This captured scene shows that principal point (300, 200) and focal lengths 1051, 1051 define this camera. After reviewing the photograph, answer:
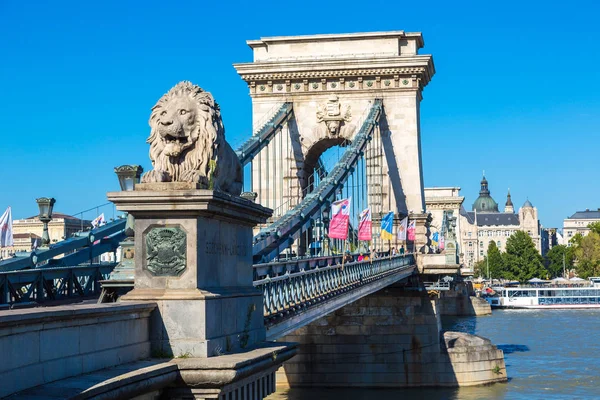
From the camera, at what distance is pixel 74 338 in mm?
7758

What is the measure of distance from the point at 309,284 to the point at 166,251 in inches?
414

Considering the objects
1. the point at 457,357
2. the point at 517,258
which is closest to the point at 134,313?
the point at 457,357

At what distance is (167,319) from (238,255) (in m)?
1.64

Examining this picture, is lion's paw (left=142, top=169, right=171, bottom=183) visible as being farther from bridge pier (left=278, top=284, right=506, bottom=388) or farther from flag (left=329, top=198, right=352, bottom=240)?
bridge pier (left=278, top=284, right=506, bottom=388)

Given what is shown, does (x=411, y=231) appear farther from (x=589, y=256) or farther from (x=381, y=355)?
(x=589, y=256)

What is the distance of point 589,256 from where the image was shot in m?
142

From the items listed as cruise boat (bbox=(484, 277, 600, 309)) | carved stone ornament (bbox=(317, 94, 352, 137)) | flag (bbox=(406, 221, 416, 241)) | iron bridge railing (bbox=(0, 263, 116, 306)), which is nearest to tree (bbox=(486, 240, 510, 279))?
cruise boat (bbox=(484, 277, 600, 309))

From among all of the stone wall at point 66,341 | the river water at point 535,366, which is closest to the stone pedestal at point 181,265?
the stone wall at point 66,341

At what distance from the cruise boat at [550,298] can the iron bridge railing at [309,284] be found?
75038 millimetres

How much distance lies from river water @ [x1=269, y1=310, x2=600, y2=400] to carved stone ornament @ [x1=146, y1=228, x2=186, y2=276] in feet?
A: 85.2

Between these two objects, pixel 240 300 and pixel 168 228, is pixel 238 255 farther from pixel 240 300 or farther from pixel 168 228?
pixel 168 228

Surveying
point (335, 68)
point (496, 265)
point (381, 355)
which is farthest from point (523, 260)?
point (381, 355)

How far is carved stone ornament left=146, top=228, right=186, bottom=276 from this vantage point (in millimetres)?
9359

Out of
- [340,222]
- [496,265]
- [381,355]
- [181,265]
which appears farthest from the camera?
[496,265]
